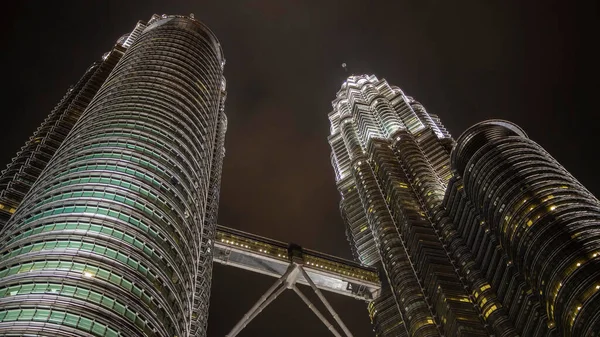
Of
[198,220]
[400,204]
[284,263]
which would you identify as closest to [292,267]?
[284,263]

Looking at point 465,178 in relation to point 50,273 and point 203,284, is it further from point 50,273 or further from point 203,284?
point 50,273

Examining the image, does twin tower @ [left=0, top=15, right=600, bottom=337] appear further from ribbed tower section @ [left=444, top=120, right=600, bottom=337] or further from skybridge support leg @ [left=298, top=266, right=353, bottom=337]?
skybridge support leg @ [left=298, top=266, right=353, bottom=337]

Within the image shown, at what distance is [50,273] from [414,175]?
5731 cm

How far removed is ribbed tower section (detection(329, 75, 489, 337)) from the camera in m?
67.2

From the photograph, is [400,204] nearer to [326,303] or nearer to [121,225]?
[326,303]

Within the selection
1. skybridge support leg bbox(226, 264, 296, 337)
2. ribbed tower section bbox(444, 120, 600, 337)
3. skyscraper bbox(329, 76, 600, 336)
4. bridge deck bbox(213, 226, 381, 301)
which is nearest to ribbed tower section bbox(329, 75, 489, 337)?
skyscraper bbox(329, 76, 600, 336)

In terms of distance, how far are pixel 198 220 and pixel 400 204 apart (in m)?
35.1

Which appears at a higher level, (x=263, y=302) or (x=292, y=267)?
(x=292, y=267)

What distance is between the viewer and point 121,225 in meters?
40.5

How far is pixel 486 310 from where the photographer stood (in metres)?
62.5

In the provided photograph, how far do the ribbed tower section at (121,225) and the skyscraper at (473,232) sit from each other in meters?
23.1

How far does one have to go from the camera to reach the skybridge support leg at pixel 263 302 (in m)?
71.4

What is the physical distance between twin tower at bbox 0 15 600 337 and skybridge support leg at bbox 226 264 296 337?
11.2m

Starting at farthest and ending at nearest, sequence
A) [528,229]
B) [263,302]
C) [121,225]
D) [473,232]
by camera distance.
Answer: [263,302], [473,232], [528,229], [121,225]
